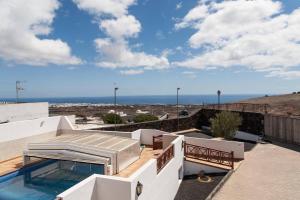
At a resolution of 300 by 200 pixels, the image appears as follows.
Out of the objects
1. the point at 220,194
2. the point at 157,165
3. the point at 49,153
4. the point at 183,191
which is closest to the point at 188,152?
the point at 183,191

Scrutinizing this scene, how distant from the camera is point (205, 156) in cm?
1928

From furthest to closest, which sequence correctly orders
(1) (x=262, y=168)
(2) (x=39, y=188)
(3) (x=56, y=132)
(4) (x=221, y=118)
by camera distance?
1. (4) (x=221, y=118)
2. (3) (x=56, y=132)
3. (1) (x=262, y=168)
4. (2) (x=39, y=188)

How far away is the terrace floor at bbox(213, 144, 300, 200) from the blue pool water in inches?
282

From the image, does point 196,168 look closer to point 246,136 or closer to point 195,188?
point 195,188

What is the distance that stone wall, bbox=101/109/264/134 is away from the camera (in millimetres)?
25638

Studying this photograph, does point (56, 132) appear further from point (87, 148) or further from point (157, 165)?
point (157, 165)

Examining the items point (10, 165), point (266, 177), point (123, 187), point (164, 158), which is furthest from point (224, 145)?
point (10, 165)

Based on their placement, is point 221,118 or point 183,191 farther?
point 221,118

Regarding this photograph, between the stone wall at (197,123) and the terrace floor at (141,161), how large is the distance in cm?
614

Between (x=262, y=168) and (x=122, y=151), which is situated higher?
(x=122, y=151)

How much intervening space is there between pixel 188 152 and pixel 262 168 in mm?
4910

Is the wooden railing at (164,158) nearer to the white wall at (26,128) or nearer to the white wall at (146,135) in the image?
the white wall at (146,135)

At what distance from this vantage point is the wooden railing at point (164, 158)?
12837 mm

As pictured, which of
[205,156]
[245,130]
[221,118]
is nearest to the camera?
[205,156]
